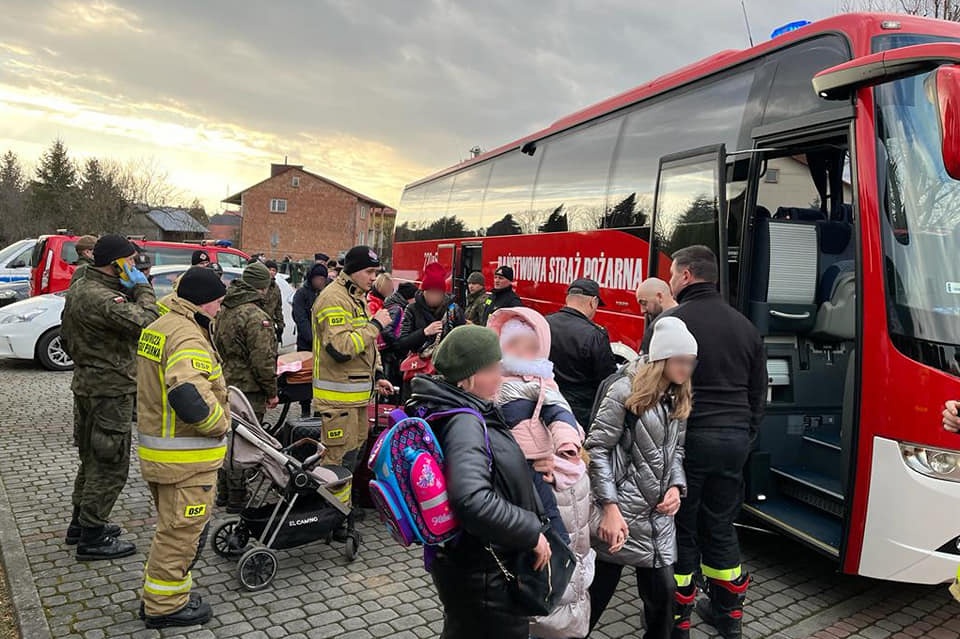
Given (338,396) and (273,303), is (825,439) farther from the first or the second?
(273,303)

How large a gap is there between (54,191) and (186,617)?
5990cm

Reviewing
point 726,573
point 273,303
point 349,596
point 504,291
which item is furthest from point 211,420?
point 273,303

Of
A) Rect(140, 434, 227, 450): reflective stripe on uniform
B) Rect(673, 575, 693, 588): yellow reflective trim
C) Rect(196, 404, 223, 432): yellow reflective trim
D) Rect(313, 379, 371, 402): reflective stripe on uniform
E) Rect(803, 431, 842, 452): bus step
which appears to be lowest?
Rect(673, 575, 693, 588): yellow reflective trim

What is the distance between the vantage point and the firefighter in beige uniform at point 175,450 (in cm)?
366

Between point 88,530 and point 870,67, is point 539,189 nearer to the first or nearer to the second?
point 870,67

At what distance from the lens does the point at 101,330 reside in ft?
15.3

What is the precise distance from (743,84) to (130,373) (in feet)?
17.6

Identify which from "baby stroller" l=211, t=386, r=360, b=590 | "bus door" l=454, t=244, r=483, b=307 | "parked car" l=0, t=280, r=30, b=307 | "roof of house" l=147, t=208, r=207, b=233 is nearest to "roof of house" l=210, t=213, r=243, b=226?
"roof of house" l=147, t=208, r=207, b=233

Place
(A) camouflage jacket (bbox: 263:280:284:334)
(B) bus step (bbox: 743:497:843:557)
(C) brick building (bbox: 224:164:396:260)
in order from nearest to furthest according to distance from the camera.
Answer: (B) bus step (bbox: 743:497:843:557) → (A) camouflage jacket (bbox: 263:280:284:334) → (C) brick building (bbox: 224:164:396:260)

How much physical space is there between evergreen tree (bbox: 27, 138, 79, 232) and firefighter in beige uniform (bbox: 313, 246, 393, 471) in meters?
45.5

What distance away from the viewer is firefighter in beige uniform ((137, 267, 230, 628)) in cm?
366

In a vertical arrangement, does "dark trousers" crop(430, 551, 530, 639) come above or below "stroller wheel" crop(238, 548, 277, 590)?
above

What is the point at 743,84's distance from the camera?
556 centimetres

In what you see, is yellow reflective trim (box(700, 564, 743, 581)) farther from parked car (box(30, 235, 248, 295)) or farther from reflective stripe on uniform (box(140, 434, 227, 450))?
parked car (box(30, 235, 248, 295))
